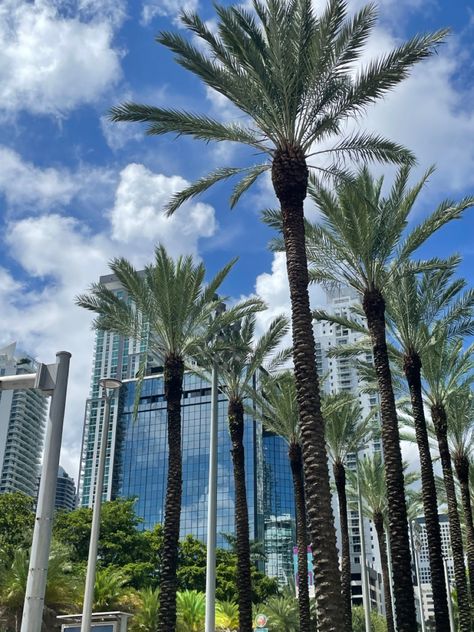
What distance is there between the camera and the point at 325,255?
22.9 metres

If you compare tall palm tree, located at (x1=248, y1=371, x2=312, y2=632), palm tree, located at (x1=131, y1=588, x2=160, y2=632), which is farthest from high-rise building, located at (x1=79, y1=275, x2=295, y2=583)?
palm tree, located at (x1=131, y1=588, x2=160, y2=632)

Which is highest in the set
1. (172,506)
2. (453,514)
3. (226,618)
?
(453,514)

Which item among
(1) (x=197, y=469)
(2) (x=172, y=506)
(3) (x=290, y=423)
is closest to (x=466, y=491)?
(3) (x=290, y=423)

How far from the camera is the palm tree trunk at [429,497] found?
23438mm

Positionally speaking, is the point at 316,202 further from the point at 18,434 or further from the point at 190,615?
the point at 18,434

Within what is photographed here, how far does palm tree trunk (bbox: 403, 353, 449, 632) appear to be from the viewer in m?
23.4

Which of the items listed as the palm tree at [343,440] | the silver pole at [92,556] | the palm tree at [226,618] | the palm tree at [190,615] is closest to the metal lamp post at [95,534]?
the silver pole at [92,556]

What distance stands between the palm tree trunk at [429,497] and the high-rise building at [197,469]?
323ft

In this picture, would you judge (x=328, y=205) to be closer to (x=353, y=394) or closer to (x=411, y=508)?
(x=353, y=394)

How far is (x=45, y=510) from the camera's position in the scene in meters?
6.90

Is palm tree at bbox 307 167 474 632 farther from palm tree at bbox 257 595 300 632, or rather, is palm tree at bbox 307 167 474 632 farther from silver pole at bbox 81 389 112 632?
palm tree at bbox 257 595 300 632

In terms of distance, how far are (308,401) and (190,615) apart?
17958 millimetres

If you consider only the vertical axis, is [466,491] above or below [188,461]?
below

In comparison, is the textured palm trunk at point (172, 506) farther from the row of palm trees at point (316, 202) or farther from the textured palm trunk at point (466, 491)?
the textured palm trunk at point (466, 491)
